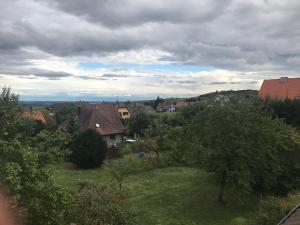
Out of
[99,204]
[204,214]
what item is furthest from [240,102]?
[99,204]

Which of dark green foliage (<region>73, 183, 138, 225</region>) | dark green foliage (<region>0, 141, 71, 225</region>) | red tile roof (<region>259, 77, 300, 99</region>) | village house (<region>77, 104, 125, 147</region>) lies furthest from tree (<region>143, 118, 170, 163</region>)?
red tile roof (<region>259, 77, 300, 99</region>)

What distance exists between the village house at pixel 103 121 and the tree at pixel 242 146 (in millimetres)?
29181

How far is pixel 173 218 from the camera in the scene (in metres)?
Result: 24.8

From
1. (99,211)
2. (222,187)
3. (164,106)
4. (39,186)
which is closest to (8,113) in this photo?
(39,186)

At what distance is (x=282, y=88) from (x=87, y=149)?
4520 centimetres

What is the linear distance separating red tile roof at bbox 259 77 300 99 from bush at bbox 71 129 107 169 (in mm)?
39424

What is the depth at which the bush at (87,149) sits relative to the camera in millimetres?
40656

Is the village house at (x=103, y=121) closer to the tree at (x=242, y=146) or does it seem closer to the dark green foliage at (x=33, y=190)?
the tree at (x=242, y=146)

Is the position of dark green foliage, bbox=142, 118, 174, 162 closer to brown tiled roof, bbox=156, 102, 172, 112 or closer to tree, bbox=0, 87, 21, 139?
tree, bbox=0, 87, 21, 139

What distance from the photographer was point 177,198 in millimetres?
29312

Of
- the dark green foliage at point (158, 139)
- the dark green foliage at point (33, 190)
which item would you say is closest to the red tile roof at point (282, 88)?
the dark green foliage at point (158, 139)

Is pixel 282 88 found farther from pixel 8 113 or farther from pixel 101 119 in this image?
pixel 8 113

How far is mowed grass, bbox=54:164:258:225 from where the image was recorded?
81.6 ft

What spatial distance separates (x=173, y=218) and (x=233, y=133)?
20.8 ft
